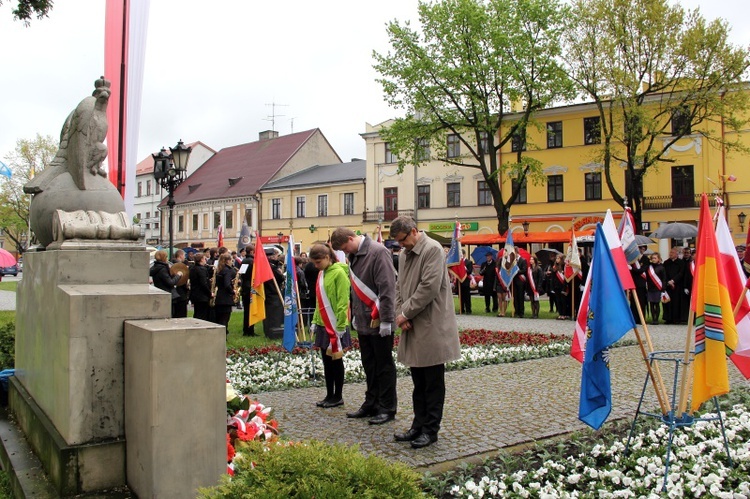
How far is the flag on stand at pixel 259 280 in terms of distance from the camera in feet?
39.1

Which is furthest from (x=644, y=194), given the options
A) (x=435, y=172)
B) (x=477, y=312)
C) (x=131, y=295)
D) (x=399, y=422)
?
(x=131, y=295)

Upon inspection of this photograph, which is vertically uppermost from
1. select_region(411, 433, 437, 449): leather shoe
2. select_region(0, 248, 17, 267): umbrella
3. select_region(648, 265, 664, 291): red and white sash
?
select_region(0, 248, 17, 267): umbrella

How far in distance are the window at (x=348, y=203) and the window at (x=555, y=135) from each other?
16.1m

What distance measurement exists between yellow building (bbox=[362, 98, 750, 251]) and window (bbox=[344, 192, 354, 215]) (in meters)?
2.02

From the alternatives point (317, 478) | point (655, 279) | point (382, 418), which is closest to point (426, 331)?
point (382, 418)

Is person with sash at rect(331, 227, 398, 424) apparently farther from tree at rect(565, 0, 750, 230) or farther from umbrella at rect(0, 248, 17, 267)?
tree at rect(565, 0, 750, 230)

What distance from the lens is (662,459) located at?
16.5 ft

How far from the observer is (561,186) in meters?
44.2

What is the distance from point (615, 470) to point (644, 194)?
39.8 meters

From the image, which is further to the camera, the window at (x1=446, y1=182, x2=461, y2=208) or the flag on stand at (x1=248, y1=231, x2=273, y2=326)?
the window at (x1=446, y1=182, x2=461, y2=208)

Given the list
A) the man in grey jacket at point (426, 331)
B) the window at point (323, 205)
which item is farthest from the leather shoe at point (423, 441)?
the window at point (323, 205)

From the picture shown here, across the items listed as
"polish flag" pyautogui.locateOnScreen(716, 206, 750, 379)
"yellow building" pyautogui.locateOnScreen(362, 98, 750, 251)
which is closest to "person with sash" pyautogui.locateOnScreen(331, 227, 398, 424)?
"polish flag" pyautogui.locateOnScreen(716, 206, 750, 379)

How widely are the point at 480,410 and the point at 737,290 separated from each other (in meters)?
2.71

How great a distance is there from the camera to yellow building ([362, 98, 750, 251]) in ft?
127
